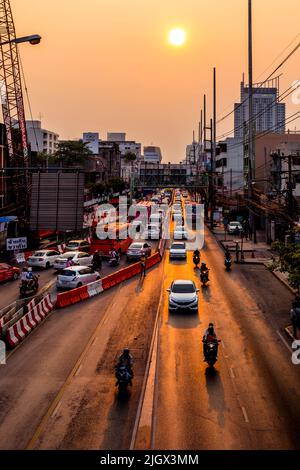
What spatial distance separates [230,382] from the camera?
17062 mm

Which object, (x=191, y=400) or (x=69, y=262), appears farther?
(x=69, y=262)

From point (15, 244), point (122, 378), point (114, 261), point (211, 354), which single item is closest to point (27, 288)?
point (15, 244)

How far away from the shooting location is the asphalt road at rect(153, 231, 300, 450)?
13.1 m

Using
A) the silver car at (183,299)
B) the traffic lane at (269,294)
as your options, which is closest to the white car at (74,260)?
the traffic lane at (269,294)

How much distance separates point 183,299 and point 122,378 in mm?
11306

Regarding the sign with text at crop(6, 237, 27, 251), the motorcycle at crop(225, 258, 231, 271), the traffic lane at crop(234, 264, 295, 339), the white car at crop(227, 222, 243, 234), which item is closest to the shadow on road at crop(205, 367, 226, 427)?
the traffic lane at crop(234, 264, 295, 339)

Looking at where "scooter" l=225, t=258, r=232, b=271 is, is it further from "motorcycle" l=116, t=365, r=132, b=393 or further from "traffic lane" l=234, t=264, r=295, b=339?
"motorcycle" l=116, t=365, r=132, b=393

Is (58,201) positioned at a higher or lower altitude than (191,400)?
higher

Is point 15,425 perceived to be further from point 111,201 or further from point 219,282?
point 111,201

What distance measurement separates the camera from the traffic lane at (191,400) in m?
12.8

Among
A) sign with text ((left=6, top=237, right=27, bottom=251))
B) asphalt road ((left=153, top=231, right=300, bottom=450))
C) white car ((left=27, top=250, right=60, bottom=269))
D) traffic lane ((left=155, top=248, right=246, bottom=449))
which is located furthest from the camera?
white car ((left=27, top=250, right=60, bottom=269))

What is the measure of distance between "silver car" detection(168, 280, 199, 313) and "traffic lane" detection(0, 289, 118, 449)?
159 inches

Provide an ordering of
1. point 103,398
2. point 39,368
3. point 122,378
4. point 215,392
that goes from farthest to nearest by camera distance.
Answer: point 39,368 → point 215,392 → point 122,378 → point 103,398

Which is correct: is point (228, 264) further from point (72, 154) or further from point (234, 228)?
point (72, 154)
